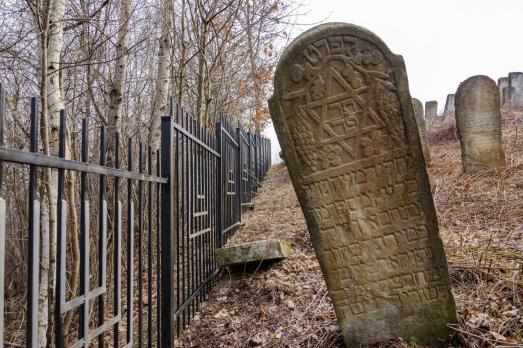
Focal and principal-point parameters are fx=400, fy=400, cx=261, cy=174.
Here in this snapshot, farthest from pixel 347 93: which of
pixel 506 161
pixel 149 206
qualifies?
pixel 506 161

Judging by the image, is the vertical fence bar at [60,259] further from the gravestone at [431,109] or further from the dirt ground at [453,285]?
the gravestone at [431,109]

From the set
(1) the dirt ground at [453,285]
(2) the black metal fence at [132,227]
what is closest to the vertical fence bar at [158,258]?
(2) the black metal fence at [132,227]

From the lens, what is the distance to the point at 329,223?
2.79 m

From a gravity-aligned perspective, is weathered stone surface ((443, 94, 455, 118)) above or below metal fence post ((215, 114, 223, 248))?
above

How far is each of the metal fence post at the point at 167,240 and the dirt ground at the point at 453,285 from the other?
528 millimetres

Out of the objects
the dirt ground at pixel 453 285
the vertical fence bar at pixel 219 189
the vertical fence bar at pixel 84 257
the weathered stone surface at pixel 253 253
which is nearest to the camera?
the vertical fence bar at pixel 84 257

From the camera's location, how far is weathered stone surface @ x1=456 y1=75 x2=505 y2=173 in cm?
794

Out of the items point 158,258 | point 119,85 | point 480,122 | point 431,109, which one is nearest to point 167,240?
point 158,258

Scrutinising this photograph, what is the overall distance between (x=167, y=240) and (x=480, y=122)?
290 inches

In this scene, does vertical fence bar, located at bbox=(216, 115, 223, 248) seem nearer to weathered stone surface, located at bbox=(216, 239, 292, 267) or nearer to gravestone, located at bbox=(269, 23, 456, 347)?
weathered stone surface, located at bbox=(216, 239, 292, 267)

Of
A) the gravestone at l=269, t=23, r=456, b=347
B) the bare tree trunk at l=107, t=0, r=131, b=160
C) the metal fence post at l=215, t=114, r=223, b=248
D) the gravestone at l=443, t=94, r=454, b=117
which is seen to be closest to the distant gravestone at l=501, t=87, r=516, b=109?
the gravestone at l=443, t=94, r=454, b=117

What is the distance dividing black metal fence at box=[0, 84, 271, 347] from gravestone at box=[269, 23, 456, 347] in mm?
1034

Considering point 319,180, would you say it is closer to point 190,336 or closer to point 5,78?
point 190,336

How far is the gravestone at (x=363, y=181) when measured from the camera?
2.62 meters
